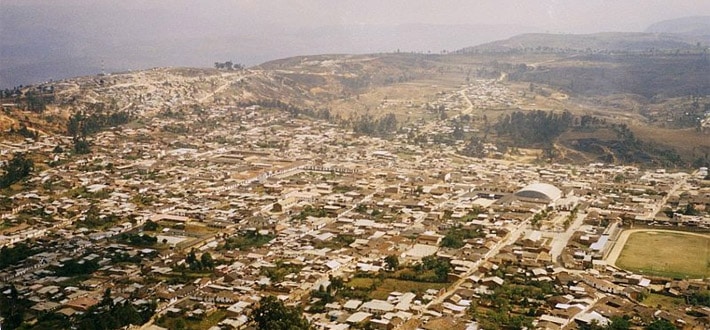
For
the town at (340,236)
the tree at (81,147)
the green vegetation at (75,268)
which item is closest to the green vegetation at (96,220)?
the town at (340,236)

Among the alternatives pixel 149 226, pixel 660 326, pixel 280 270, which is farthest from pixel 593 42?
pixel 660 326

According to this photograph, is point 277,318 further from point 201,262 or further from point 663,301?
point 663,301

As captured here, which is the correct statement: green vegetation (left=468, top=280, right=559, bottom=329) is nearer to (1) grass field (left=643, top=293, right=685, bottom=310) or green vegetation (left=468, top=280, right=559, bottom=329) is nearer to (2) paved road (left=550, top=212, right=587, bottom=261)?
(1) grass field (left=643, top=293, right=685, bottom=310)

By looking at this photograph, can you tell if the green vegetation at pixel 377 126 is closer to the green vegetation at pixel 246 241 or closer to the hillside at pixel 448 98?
the hillside at pixel 448 98

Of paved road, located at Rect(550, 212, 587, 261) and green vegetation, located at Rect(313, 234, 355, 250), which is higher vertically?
green vegetation, located at Rect(313, 234, 355, 250)

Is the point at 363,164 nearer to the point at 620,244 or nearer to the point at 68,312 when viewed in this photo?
the point at 620,244

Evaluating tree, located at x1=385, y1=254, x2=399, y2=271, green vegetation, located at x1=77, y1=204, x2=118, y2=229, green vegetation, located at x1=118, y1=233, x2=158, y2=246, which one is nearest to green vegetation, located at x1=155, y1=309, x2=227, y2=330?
tree, located at x1=385, y1=254, x2=399, y2=271
